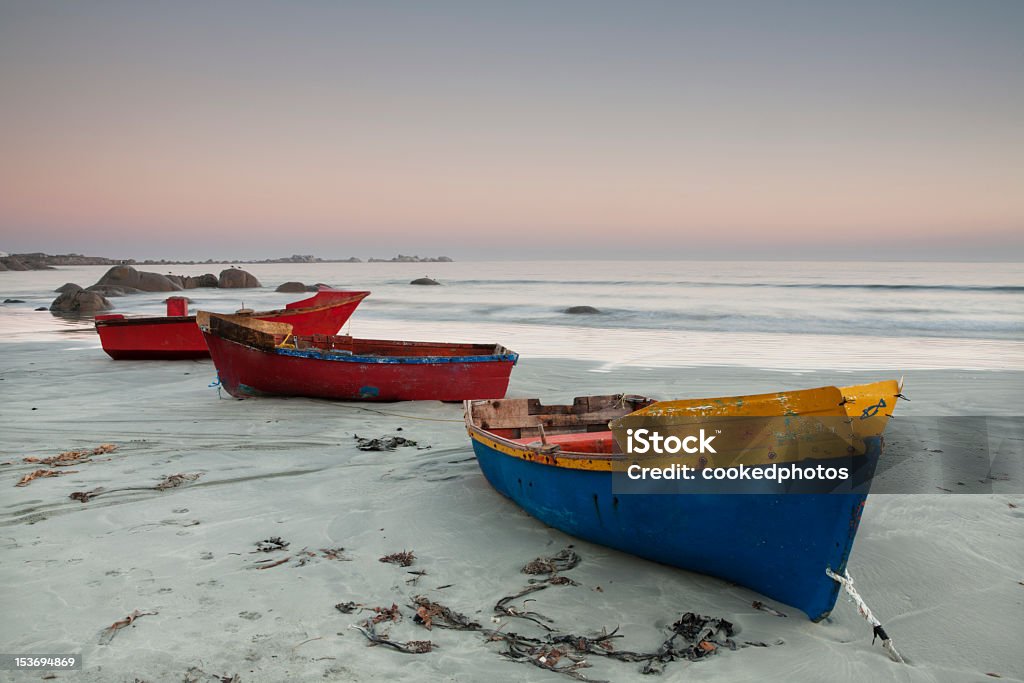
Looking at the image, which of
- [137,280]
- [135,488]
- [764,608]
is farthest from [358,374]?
[137,280]

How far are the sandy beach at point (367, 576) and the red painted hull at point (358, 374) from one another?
2423 mm

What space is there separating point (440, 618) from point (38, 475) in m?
5.15

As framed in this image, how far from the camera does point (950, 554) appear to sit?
18.2 ft

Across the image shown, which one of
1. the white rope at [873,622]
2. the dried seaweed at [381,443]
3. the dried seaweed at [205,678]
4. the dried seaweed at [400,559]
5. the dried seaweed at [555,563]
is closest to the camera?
the dried seaweed at [205,678]

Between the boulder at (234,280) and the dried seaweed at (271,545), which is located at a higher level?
the boulder at (234,280)

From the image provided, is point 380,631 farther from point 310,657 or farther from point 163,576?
point 163,576

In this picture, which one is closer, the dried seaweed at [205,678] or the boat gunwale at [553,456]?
the dried seaweed at [205,678]

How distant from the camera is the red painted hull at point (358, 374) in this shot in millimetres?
11305

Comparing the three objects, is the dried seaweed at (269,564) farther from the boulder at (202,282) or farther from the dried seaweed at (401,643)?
the boulder at (202,282)

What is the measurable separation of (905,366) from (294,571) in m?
15.5

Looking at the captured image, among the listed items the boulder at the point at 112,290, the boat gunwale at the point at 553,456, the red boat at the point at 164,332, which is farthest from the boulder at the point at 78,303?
the boat gunwale at the point at 553,456

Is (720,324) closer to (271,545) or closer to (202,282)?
(271,545)

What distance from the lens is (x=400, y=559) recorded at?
5379mm

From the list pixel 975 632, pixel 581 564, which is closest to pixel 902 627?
pixel 975 632
